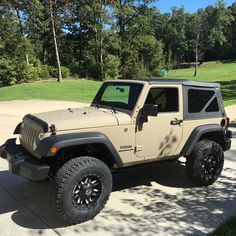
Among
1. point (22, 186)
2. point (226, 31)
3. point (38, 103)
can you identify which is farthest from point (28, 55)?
point (226, 31)

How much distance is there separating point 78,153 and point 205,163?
7.10 feet

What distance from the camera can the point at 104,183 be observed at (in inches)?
186

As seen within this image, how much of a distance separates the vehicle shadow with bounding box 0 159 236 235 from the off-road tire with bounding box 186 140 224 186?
160mm

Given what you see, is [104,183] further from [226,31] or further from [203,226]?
[226,31]

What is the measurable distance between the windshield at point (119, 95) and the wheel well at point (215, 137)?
1524 millimetres

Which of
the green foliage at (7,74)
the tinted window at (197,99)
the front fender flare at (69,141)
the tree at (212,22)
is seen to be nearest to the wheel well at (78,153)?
the front fender flare at (69,141)

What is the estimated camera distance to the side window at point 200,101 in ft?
18.7

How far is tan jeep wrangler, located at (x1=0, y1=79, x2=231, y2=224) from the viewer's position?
4465 millimetres

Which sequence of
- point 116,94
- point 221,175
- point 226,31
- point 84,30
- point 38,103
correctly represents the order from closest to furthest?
point 116,94
point 221,175
point 38,103
point 84,30
point 226,31

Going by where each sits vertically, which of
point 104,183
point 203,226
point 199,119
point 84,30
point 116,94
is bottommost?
point 203,226

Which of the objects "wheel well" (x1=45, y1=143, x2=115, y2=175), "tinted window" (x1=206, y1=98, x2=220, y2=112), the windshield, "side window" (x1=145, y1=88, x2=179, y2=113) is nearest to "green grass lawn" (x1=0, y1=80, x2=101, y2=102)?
the windshield

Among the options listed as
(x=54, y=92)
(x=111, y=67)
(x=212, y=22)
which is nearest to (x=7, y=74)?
(x=54, y=92)

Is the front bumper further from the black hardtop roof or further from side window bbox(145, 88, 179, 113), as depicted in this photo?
the black hardtop roof

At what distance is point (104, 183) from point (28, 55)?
32.1m
